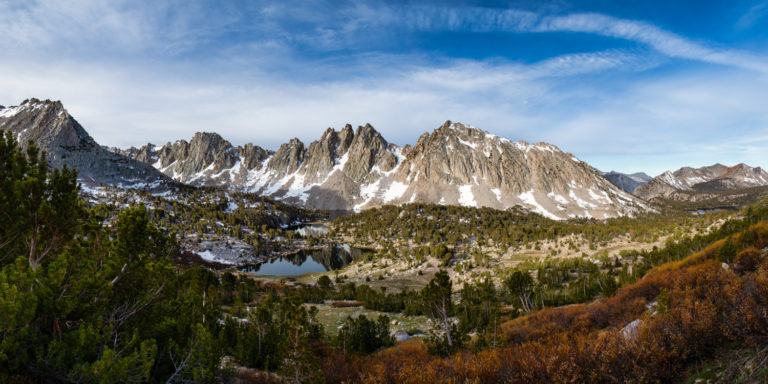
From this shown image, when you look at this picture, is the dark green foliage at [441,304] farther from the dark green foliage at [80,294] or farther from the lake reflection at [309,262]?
the lake reflection at [309,262]

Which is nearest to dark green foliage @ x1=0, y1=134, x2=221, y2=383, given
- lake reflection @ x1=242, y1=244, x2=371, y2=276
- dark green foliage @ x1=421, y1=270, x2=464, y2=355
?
dark green foliage @ x1=421, y1=270, x2=464, y2=355

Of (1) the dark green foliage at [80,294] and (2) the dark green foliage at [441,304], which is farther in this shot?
(2) the dark green foliage at [441,304]

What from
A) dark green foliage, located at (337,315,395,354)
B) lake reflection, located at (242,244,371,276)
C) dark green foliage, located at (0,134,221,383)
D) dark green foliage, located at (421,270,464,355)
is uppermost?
dark green foliage, located at (0,134,221,383)

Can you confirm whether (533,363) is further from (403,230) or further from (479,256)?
(403,230)

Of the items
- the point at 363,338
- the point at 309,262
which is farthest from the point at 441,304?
the point at 309,262

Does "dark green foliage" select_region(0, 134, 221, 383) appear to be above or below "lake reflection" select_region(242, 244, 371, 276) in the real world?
above

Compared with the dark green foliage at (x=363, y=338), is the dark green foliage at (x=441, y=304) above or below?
above

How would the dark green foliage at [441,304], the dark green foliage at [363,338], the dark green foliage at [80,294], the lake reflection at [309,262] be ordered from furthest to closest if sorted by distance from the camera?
the lake reflection at [309,262] < the dark green foliage at [363,338] < the dark green foliage at [441,304] < the dark green foliage at [80,294]

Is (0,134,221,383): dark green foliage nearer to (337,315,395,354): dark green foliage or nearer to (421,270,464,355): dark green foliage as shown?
(421,270,464,355): dark green foliage

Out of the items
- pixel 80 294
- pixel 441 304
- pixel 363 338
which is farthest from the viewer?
pixel 363 338

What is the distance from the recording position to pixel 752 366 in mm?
7320

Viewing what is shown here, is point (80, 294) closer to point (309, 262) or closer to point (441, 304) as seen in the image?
point (441, 304)

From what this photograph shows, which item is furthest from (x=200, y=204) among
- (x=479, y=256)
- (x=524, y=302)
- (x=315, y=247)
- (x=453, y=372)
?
(x=453, y=372)


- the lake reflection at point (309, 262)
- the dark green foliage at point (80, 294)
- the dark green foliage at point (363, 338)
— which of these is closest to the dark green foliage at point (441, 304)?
the dark green foliage at point (363, 338)
